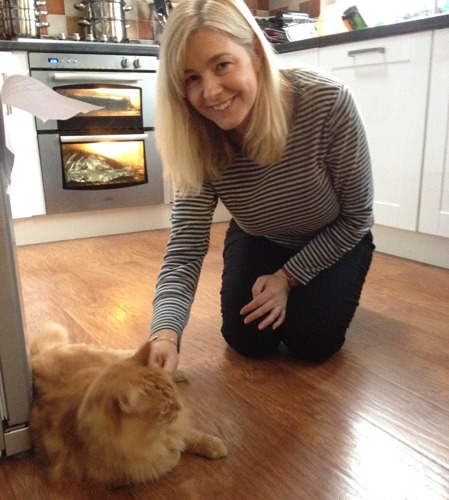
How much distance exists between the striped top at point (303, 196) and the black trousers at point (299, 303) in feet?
0.18

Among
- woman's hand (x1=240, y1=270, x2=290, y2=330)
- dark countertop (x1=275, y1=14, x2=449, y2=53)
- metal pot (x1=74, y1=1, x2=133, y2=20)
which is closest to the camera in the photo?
woman's hand (x1=240, y1=270, x2=290, y2=330)

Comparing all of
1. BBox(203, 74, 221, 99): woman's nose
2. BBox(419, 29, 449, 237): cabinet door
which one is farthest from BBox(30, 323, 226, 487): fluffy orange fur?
BBox(419, 29, 449, 237): cabinet door

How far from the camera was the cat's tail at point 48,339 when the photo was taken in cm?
122

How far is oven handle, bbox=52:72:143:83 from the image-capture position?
263 centimetres

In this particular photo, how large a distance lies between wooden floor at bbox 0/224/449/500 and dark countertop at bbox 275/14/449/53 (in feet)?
3.17

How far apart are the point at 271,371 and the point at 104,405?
61 centimetres

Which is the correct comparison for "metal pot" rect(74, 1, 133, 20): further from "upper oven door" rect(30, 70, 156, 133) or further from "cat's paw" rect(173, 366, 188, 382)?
"cat's paw" rect(173, 366, 188, 382)

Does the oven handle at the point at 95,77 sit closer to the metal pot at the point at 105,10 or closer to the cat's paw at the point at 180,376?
the metal pot at the point at 105,10

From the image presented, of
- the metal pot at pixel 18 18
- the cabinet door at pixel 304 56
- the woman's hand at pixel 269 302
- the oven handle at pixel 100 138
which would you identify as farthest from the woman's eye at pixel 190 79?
the metal pot at pixel 18 18

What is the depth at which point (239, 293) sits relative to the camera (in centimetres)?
147

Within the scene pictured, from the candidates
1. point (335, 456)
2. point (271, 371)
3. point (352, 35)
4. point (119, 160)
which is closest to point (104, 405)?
point (335, 456)

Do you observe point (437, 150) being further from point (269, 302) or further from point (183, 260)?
point (183, 260)

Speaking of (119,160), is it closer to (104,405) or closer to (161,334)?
(161,334)

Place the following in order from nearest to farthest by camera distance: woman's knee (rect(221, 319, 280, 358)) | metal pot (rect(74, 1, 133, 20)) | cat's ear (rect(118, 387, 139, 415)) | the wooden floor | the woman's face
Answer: cat's ear (rect(118, 387, 139, 415))
the wooden floor
the woman's face
woman's knee (rect(221, 319, 280, 358))
metal pot (rect(74, 1, 133, 20))
